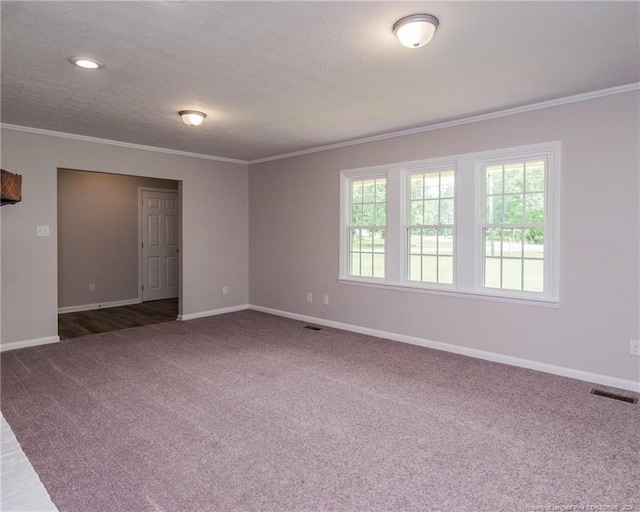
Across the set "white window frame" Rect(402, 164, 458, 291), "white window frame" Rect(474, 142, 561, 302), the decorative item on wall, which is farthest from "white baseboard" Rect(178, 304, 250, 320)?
"white window frame" Rect(474, 142, 561, 302)

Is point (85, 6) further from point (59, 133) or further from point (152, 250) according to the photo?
point (152, 250)

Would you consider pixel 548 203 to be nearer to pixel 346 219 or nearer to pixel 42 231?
pixel 346 219

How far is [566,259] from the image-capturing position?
367 centimetres

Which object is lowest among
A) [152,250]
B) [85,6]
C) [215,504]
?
[215,504]

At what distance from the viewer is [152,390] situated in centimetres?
340

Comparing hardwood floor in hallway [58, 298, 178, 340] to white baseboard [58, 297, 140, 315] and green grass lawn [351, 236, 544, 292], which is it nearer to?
white baseboard [58, 297, 140, 315]

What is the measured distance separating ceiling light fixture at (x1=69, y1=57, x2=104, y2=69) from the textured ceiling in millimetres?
62

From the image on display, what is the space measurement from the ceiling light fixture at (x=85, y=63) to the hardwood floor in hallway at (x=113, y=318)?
348 cm

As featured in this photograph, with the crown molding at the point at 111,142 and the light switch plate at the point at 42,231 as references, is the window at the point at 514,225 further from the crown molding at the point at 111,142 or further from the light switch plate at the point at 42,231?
the light switch plate at the point at 42,231

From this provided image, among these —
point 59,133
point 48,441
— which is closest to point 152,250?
point 59,133

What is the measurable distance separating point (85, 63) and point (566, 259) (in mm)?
4170

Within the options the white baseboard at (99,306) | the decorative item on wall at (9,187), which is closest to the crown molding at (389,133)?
the decorative item on wall at (9,187)

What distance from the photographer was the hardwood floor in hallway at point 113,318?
5.46 metres

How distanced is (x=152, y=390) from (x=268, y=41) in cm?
281
